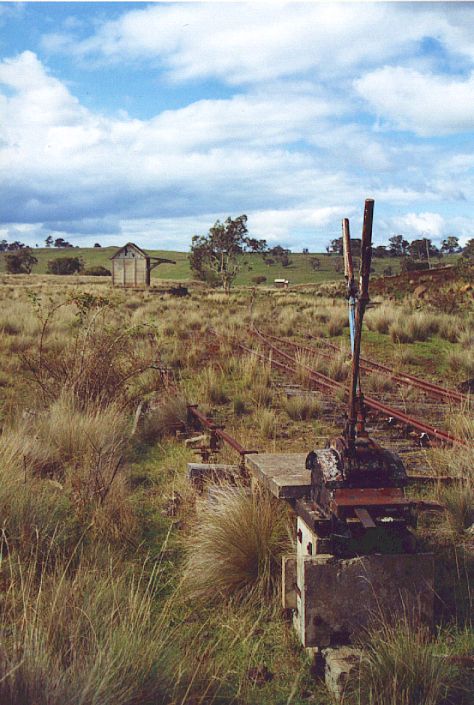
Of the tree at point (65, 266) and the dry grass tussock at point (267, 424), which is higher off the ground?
the tree at point (65, 266)

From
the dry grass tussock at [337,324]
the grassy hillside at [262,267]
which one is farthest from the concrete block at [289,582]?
the grassy hillside at [262,267]

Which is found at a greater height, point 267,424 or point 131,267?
point 131,267

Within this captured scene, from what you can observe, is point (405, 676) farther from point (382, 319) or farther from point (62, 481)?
point (382, 319)

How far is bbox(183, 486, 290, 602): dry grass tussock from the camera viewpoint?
13.3 feet

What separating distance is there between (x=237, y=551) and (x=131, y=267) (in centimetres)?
5656

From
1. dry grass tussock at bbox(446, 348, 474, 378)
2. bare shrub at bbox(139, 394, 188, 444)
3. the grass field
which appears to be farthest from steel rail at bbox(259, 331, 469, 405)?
bare shrub at bbox(139, 394, 188, 444)

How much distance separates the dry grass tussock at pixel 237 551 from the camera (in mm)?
4066

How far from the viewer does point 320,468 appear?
360 cm

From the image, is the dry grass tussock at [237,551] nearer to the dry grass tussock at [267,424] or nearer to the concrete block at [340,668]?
the concrete block at [340,668]

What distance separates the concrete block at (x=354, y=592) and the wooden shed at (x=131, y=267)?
56219 millimetres

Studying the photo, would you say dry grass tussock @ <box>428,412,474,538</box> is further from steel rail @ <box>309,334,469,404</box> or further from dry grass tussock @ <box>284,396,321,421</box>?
steel rail @ <box>309,334,469,404</box>

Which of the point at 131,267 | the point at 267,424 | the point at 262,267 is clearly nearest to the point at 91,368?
the point at 267,424

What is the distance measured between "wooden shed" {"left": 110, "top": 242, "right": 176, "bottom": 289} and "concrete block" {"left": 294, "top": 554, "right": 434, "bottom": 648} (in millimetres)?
56219

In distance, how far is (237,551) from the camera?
4.18 meters
